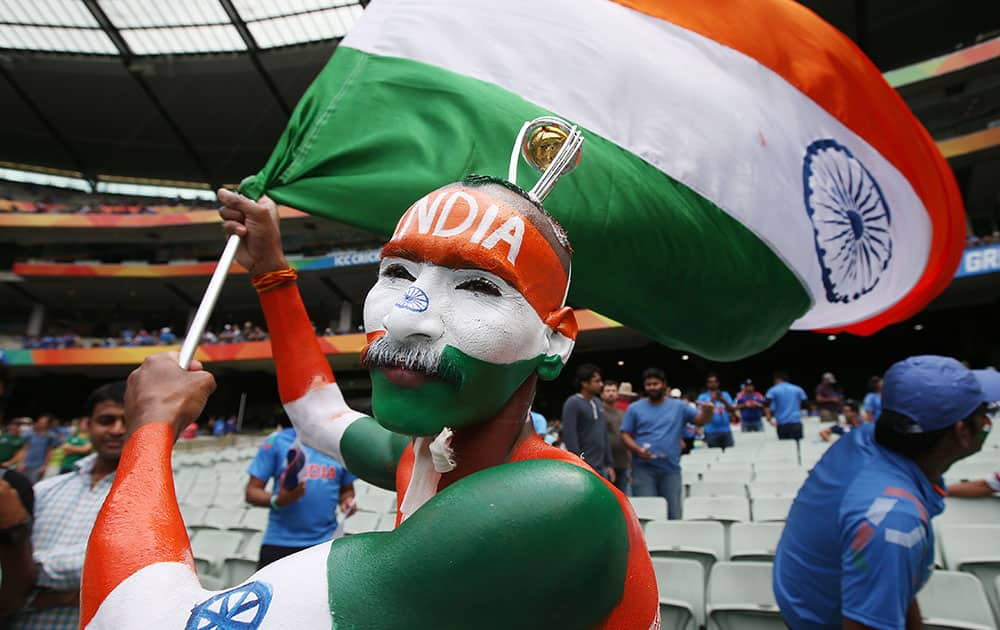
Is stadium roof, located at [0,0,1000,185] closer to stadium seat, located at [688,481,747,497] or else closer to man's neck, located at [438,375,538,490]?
stadium seat, located at [688,481,747,497]

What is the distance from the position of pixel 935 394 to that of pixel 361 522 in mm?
4414

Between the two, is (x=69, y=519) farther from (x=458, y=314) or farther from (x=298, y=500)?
(x=458, y=314)

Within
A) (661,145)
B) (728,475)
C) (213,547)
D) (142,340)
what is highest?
(142,340)

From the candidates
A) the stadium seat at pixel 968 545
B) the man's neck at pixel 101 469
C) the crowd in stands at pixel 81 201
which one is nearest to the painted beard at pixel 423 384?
the man's neck at pixel 101 469

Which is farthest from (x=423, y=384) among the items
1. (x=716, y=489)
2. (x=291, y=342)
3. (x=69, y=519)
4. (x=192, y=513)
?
(x=192, y=513)

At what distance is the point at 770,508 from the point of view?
468 cm

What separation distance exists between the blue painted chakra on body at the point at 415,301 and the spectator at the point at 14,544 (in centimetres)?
139

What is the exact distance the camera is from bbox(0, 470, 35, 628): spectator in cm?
171

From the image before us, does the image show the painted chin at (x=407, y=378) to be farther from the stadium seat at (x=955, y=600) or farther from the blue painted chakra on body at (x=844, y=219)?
the stadium seat at (x=955, y=600)

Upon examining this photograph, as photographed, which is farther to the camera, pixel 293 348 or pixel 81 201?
pixel 81 201

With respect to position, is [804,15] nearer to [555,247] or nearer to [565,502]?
[555,247]

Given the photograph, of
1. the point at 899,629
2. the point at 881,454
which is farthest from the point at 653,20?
the point at 899,629

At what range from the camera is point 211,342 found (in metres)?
24.2

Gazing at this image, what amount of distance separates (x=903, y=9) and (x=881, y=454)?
22.2 meters
